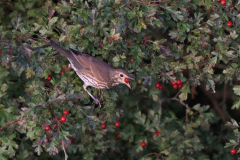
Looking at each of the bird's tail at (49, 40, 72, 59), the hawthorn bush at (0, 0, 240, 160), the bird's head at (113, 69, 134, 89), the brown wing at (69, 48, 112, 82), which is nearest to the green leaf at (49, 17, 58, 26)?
the hawthorn bush at (0, 0, 240, 160)

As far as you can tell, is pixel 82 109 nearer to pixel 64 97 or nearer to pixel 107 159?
pixel 64 97

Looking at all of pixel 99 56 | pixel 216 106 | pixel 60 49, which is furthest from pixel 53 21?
pixel 216 106

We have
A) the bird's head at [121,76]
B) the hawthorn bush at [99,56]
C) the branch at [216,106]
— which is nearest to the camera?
the hawthorn bush at [99,56]

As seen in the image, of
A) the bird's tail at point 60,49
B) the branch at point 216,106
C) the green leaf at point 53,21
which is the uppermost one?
the green leaf at point 53,21

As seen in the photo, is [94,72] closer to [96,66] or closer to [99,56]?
[96,66]

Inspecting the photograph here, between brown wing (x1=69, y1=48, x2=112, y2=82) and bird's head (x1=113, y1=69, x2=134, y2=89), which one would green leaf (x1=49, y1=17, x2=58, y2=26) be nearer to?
brown wing (x1=69, y1=48, x2=112, y2=82)

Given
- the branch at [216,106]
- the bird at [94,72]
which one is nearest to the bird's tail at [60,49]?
the bird at [94,72]

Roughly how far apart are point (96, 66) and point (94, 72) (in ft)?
0.24

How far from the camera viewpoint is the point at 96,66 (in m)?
3.52

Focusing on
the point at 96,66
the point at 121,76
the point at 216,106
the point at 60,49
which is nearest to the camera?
the point at 60,49

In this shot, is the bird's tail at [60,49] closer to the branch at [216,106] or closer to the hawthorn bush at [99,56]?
the hawthorn bush at [99,56]

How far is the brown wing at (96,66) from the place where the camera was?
11.3ft

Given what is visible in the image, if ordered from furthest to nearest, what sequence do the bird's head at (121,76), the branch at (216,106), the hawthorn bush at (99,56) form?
the branch at (216,106) → the bird's head at (121,76) → the hawthorn bush at (99,56)

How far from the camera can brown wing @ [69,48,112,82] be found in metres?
3.43
